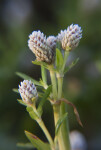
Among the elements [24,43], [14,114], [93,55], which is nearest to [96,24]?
[93,55]

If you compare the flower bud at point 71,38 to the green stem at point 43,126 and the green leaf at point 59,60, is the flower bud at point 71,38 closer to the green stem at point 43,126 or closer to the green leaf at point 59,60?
the green leaf at point 59,60

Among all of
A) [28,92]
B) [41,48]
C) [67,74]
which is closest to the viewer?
[28,92]

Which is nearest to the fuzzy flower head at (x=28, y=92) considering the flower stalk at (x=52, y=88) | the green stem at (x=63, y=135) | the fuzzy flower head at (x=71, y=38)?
the flower stalk at (x=52, y=88)

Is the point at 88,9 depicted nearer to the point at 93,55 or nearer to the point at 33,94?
the point at 93,55

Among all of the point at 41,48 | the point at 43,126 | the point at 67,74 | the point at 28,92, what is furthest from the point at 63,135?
the point at 67,74

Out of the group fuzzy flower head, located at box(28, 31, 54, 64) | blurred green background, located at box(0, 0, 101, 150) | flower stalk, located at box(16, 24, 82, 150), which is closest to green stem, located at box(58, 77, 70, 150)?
flower stalk, located at box(16, 24, 82, 150)

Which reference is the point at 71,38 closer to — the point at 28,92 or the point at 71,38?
the point at 71,38
